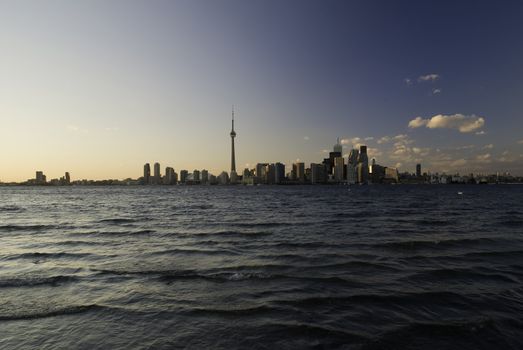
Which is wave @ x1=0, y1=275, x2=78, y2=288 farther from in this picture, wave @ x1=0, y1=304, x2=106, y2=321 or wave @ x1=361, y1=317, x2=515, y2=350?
wave @ x1=361, y1=317, x2=515, y2=350

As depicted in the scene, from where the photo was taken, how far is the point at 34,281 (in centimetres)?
1359

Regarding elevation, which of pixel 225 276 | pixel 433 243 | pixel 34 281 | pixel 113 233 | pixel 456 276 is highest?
pixel 34 281

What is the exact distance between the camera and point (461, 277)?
14.1m

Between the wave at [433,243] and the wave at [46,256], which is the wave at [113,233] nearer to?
the wave at [46,256]

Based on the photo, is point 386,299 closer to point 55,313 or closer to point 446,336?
point 446,336

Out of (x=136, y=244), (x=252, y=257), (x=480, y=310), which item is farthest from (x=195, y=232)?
(x=480, y=310)

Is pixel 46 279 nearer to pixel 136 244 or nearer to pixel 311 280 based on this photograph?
pixel 136 244

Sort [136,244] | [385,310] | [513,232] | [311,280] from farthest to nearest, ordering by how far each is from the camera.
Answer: [513,232], [136,244], [311,280], [385,310]

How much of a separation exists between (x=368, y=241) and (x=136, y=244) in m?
17.0

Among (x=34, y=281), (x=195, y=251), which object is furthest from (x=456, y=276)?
(x=34, y=281)

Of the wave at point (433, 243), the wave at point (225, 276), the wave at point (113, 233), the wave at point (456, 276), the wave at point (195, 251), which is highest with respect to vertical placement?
the wave at point (225, 276)

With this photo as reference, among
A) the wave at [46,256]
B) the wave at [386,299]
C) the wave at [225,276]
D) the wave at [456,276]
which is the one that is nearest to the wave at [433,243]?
the wave at [456,276]

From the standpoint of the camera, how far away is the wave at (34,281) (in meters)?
13.2

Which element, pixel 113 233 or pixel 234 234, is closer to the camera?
pixel 234 234
